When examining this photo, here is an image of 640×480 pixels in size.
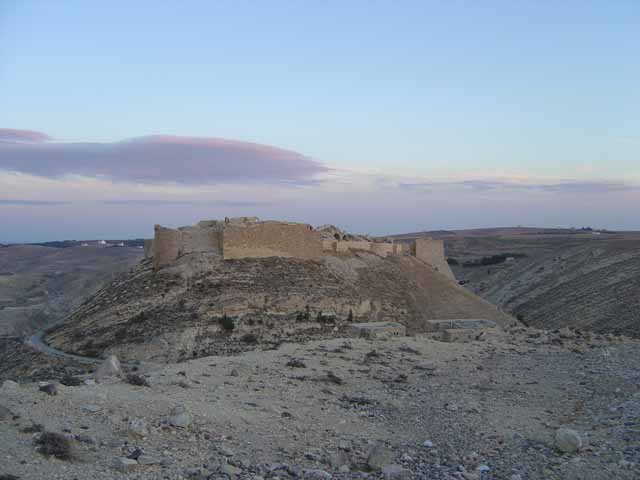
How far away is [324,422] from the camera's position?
7.67m

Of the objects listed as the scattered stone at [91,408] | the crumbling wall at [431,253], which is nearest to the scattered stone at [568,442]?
the scattered stone at [91,408]

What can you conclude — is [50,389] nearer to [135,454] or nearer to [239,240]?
[135,454]

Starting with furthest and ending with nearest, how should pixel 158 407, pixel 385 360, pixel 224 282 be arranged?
pixel 224 282 → pixel 385 360 → pixel 158 407

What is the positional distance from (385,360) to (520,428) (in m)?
4.71

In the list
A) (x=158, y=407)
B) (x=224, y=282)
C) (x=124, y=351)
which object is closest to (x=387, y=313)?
(x=224, y=282)

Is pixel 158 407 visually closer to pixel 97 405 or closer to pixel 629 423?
pixel 97 405

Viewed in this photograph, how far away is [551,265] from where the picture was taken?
150ft

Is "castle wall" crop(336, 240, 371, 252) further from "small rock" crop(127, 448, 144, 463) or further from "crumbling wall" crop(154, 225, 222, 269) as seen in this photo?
"small rock" crop(127, 448, 144, 463)

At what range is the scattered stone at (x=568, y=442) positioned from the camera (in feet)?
22.6

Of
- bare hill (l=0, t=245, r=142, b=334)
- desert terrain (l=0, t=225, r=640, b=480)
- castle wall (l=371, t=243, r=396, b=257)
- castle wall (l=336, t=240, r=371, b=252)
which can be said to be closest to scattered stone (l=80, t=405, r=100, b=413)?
desert terrain (l=0, t=225, r=640, b=480)

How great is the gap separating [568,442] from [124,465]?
14.8 feet

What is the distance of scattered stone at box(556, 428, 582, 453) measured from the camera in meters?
6.90

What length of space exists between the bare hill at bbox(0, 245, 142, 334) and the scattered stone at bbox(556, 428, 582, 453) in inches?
891

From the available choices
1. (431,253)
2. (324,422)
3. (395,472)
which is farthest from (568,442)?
(431,253)
